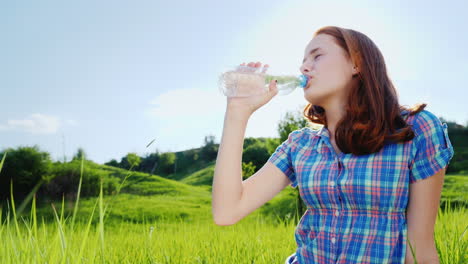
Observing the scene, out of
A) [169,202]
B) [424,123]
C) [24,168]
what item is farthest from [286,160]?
[169,202]

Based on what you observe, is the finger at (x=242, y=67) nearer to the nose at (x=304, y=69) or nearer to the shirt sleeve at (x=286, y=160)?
the nose at (x=304, y=69)

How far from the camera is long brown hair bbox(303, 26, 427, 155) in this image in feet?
5.82

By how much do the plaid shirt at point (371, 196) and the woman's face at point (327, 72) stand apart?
32cm

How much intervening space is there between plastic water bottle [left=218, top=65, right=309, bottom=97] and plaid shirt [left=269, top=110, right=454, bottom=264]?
0.53 meters

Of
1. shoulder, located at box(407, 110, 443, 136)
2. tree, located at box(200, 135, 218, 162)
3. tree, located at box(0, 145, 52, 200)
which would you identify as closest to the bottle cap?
shoulder, located at box(407, 110, 443, 136)

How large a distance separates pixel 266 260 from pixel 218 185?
1.08m

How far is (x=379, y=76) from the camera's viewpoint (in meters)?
1.97

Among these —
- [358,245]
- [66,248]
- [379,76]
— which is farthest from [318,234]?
[66,248]

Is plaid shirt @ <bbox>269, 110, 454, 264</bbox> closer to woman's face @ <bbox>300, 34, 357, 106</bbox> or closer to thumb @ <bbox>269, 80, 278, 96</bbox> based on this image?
woman's face @ <bbox>300, 34, 357, 106</bbox>

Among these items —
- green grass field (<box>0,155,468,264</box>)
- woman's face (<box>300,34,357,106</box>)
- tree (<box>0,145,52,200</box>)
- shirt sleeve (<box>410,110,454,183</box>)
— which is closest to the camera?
green grass field (<box>0,155,468,264</box>)

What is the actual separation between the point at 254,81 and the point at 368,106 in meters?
0.62

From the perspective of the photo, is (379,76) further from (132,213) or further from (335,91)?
(132,213)

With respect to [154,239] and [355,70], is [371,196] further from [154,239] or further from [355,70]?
[154,239]

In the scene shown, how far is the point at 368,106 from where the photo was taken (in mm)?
1911
